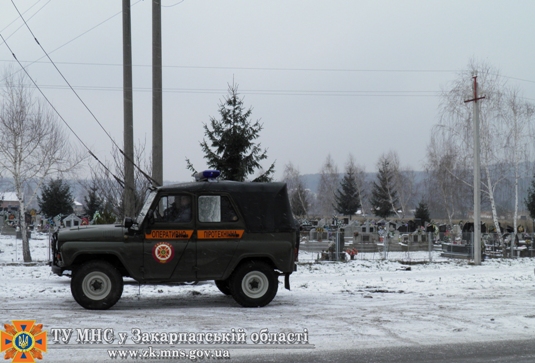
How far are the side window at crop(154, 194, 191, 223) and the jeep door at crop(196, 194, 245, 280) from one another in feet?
0.72

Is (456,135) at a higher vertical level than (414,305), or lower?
higher

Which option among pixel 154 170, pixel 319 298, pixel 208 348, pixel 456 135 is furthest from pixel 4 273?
pixel 456 135

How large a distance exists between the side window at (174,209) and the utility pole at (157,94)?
4.22 m

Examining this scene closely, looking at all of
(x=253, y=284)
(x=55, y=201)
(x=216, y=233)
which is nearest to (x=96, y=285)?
(x=216, y=233)

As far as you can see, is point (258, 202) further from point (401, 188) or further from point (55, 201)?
point (401, 188)

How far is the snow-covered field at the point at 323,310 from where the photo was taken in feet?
28.3

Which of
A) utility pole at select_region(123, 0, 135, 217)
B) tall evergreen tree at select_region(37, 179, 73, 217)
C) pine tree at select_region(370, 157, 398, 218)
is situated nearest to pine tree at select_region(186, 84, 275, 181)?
utility pole at select_region(123, 0, 135, 217)

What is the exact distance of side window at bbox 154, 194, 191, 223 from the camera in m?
10.9

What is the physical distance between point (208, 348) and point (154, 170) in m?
8.11

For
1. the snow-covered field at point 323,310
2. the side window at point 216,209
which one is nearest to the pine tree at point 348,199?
the snow-covered field at point 323,310

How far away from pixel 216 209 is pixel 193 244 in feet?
2.54

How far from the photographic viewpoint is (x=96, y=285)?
10.5 m

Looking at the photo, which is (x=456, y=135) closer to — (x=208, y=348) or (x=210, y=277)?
(x=210, y=277)

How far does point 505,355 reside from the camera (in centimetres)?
754
